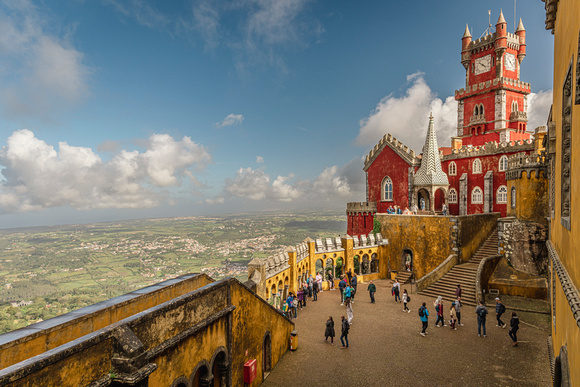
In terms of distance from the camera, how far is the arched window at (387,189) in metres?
31.5

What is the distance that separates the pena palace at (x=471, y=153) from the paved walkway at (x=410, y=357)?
1371 centimetres

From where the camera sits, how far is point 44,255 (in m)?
55.9

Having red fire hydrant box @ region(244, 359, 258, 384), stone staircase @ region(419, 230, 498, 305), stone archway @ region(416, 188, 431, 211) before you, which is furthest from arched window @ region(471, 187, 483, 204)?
red fire hydrant box @ region(244, 359, 258, 384)

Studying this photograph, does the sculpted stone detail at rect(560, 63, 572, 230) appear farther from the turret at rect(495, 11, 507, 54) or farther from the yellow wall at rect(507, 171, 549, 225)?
the turret at rect(495, 11, 507, 54)

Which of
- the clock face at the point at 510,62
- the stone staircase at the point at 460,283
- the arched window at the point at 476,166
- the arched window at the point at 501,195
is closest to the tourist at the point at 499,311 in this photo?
the stone staircase at the point at 460,283

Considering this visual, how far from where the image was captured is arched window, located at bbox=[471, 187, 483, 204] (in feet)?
95.0

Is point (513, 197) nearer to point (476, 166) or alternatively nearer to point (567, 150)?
point (476, 166)

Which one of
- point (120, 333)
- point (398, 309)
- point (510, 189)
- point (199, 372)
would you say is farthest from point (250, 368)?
point (510, 189)

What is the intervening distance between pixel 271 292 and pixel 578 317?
42.3ft

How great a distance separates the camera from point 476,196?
2930 centimetres

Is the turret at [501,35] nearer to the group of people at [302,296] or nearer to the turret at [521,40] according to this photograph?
the turret at [521,40]

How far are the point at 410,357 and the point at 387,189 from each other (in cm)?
2188

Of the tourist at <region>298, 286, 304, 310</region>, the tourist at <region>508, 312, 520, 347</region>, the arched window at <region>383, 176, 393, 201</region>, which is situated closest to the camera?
the tourist at <region>508, 312, 520, 347</region>

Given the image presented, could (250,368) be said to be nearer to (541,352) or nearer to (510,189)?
(541,352)
